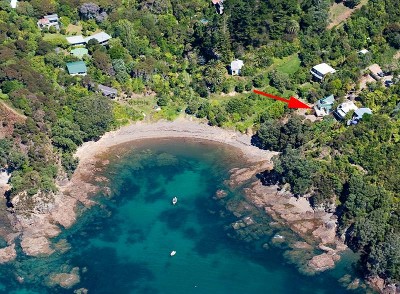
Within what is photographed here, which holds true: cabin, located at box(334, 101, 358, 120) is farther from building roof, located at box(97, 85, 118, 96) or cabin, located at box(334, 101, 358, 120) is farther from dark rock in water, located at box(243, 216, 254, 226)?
building roof, located at box(97, 85, 118, 96)

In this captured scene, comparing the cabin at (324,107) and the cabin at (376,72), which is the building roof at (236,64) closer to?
the cabin at (324,107)

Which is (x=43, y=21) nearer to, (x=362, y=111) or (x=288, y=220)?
(x=362, y=111)

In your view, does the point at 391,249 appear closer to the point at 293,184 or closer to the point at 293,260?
the point at 293,260

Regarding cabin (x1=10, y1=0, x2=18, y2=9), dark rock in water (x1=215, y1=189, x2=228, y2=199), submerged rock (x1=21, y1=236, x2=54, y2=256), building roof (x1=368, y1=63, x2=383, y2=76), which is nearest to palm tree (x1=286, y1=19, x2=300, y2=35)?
building roof (x1=368, y1=63, x2=383, y2=76)


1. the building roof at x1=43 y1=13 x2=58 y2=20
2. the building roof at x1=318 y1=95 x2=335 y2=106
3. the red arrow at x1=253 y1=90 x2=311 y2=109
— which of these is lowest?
the red arrow at x1=253 y1=90 x2=311 y2=109

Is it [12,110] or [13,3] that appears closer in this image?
[12,110]

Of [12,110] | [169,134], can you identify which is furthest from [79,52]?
[169,134]

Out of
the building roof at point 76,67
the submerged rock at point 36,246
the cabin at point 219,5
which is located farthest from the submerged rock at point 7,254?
the cabin at point 219,5
